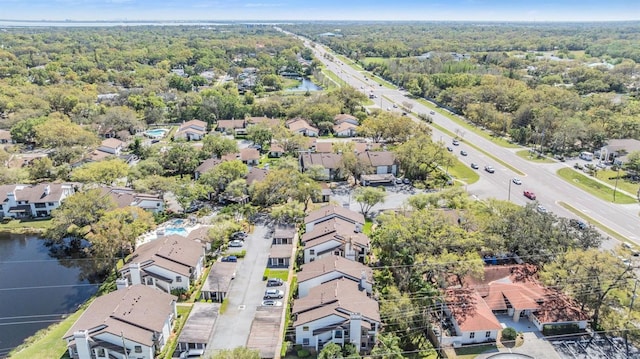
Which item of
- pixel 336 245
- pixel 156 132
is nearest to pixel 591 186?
pixel 336 245

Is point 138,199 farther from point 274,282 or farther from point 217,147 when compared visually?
point 274,282

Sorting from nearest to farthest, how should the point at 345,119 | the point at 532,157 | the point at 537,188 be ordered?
1. the point at 537,188
2. the point at 532,157
3. the point at 345,119

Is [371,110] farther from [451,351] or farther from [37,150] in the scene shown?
[451,351]

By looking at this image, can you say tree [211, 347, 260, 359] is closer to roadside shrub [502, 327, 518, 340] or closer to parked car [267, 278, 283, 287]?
parked car [267, 278, 283, 287]

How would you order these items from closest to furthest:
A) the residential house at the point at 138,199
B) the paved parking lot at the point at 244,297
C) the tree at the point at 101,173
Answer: the paved parking lot at the point at 244,297 < the residential house at the point at 138,199 < the tree at the point at 101,173

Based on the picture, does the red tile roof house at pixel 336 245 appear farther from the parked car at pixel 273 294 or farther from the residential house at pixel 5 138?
the residential house at pixel 5 138

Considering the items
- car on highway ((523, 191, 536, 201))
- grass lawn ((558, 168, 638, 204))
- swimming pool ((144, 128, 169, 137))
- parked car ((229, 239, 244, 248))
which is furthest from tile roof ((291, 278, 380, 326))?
swimming pool ((144, 128, 169, 137))

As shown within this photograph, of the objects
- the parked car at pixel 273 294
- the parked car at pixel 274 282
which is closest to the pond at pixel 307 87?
the parked car at pixel 274 282
